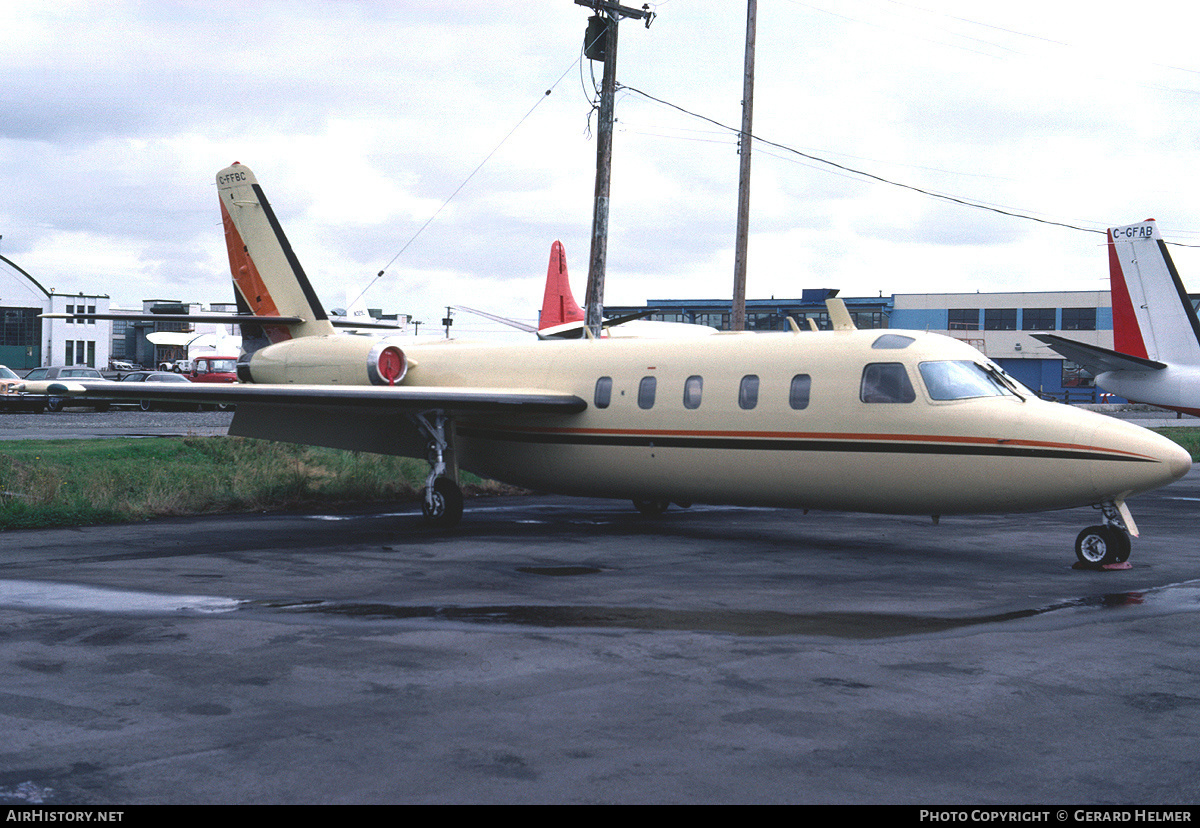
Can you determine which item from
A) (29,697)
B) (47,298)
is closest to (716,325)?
(47,298)

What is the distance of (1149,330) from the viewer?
22.5 metres

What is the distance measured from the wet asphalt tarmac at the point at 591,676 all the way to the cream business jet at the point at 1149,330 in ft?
30.7

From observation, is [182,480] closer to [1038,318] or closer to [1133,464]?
[1133,464]

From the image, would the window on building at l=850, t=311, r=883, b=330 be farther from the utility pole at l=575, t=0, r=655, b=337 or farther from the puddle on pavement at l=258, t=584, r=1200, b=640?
the puddle on pavement at l=258, t=584, r=1200, b=640

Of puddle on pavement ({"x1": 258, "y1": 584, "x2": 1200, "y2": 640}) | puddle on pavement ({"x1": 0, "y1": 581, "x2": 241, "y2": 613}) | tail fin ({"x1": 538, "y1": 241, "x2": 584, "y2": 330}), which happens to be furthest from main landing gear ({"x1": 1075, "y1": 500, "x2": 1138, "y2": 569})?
tail fin ({"x1": 538, "y1": 241, "x2": 584, "y2": 330})

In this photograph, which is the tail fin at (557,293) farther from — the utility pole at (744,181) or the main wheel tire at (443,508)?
the main wheel tire at (443,508)

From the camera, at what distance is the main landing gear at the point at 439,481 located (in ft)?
54.1

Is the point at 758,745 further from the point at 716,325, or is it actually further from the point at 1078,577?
the point at 716,325

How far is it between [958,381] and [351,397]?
8.29m

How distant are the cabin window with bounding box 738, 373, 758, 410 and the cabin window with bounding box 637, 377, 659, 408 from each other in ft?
4.80

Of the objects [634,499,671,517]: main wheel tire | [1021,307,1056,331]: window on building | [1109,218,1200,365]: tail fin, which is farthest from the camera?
[1021,307,1056,331]: window on building

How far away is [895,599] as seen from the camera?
10.5 meters

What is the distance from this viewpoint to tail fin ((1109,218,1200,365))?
22.2m
